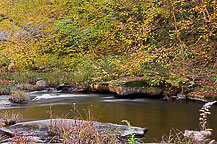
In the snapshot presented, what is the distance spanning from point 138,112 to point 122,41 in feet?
18.3

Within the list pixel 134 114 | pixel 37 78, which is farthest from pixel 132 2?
pixel 37 78

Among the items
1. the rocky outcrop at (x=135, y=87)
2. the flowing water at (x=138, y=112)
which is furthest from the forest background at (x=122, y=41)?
the flowing water at (x=138, y=112)

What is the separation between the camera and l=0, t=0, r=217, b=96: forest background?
9.55 meters

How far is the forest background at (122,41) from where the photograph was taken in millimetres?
9547

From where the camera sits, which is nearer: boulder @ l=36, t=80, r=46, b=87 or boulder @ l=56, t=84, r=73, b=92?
boulder @ l=56, t=84, r=73, b=92

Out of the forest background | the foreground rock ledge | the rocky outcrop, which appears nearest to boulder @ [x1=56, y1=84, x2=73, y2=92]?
the forest background

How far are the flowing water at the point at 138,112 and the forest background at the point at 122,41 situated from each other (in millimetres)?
1165

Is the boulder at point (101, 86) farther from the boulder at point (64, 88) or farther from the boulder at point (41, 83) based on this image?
the boulder at point (41, 83)

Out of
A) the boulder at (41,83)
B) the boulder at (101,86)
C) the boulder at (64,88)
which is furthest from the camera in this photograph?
the boulder at (41,83)

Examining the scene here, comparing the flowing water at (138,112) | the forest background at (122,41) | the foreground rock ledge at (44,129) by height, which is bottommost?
the flowing water at (138,112)

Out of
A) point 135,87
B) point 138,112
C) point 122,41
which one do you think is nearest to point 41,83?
point 122,41

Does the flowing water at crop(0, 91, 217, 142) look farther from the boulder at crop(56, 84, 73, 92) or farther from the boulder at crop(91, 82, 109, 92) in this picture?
the boulder at crop(56, 84, 73, 92)

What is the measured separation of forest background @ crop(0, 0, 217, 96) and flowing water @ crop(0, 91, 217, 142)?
3.82 feet

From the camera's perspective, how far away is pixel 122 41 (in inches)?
501
